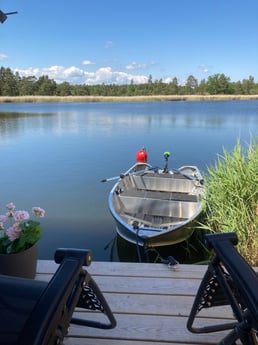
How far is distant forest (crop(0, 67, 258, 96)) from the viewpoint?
43.0 meters

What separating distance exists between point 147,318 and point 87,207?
3.65m

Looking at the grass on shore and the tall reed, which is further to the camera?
the grass on shore

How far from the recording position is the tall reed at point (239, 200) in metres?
2.52

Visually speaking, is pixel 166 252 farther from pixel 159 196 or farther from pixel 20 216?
pixel 20 216

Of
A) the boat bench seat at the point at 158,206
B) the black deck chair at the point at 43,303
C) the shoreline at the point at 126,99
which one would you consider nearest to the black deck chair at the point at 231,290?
the black deck chair at the point at 43,303

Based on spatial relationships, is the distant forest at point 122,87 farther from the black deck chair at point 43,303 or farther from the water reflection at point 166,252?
the black deck chair at point 43,303

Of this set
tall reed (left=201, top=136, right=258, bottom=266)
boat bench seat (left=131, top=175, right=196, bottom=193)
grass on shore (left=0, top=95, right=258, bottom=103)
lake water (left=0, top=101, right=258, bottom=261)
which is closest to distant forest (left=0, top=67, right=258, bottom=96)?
grass on shore (left=0, top=95, right=258, bottom=103)

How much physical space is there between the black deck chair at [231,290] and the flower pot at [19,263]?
864mm

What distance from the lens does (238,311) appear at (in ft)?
3.03

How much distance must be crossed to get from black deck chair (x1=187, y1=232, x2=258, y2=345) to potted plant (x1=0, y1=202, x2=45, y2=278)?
34.1 inches

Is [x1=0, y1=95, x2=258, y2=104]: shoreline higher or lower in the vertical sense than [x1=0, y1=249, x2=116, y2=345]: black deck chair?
higher

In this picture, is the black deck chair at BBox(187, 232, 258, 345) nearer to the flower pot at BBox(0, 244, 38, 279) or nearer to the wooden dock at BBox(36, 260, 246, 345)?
the wooden dock at BBox(36, 260, 246, 345)

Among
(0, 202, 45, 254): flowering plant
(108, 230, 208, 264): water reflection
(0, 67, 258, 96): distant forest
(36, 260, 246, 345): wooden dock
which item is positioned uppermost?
(0, 67, 258, 96): distant forest

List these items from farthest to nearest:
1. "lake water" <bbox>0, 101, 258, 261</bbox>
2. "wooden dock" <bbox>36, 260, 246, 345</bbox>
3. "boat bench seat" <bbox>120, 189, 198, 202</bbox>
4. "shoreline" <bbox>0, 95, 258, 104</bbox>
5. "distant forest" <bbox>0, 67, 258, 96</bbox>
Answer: "distant forest" <bbox>0, 67, 258, 96</bbox>, "shoreline" <bbox>0, 95, 258, 104</bbox>, "lake water" <bbox>0, 101, 258, 261</bbox>, "boat bench seat" <bbox>120, 189, 198, 202</bbox>, "wooden dock" <bbox>36, 260, 246, 345</bbox>
